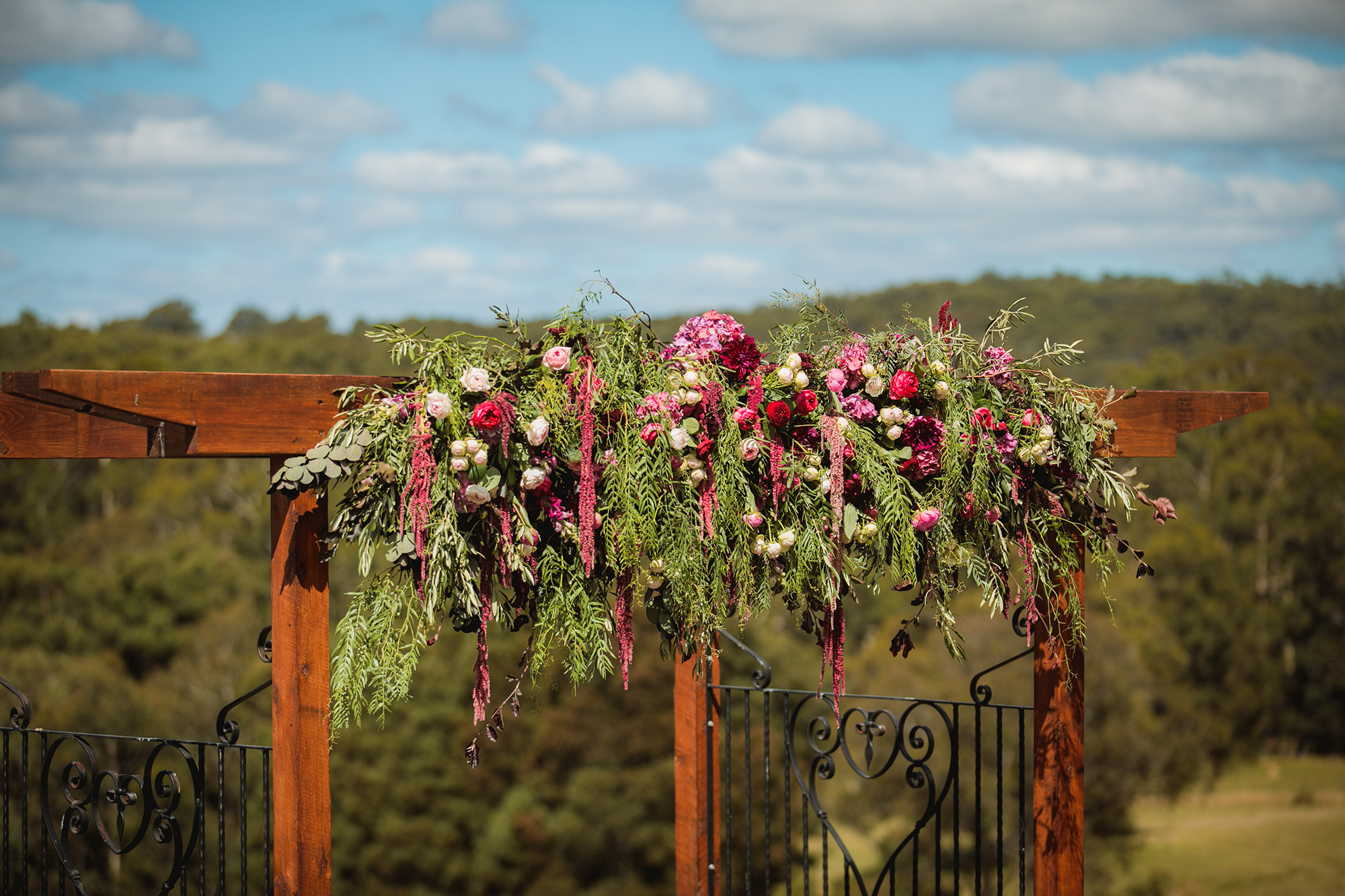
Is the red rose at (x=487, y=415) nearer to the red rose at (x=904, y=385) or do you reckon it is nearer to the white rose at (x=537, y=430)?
the white rose at (x=537, y=430)

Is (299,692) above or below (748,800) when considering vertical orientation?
above

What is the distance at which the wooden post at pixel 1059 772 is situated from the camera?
2699 millimetres

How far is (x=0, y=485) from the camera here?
19.3m

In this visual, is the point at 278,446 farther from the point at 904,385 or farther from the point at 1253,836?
the point at 1253,836

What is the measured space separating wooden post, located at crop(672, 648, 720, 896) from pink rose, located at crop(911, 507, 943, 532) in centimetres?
93

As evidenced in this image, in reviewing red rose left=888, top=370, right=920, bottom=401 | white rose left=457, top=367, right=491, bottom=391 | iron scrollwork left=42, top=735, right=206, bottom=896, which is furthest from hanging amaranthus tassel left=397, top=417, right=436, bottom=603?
red rose left=888, top=370, right=920, bottom=401

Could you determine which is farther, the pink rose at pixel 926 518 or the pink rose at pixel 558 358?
the pink rose at pixel 926 518

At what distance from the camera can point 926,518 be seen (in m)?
2.28

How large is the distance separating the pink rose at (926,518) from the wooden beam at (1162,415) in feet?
1.80

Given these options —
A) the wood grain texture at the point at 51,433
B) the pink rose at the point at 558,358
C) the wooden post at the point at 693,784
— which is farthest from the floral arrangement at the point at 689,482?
the wooden post at the point at 693,784

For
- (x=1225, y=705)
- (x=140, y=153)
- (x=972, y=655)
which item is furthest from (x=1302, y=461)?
(x=140, y=153)

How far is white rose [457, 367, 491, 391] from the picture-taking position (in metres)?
1.98

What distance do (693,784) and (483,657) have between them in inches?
43.5

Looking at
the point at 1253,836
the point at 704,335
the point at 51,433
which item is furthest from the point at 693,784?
the point at 1253,836
